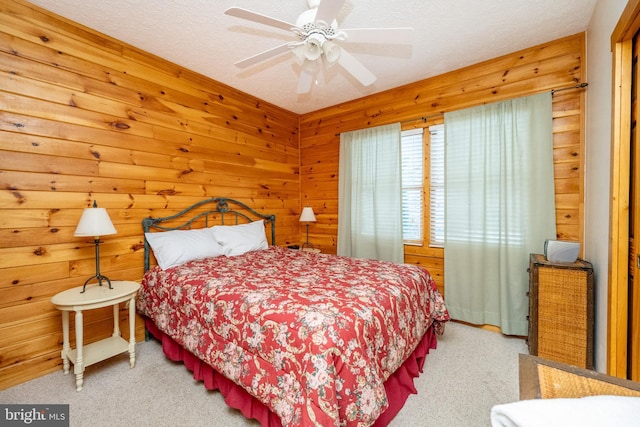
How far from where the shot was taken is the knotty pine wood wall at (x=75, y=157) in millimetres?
2006

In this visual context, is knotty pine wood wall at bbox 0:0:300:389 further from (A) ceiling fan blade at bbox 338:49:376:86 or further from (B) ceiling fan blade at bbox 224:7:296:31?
(A) ceiling fan blade at bbox 338:49:376:86

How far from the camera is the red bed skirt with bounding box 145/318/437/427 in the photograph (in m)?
1.56

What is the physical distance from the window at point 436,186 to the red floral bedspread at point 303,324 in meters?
1.06

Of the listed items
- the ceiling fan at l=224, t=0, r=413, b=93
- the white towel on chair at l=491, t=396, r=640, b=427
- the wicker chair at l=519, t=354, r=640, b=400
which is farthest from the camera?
the ceiling fan at l=224, t=0, r=413, b=93

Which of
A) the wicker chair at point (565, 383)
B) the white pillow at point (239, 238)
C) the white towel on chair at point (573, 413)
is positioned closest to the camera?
the white towel on chair at point (573, 413)

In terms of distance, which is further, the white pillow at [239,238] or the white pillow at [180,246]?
the white pillow at [239,238]

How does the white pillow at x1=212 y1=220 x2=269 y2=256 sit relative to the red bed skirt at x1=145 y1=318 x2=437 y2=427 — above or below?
above

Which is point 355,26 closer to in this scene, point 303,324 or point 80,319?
point 303,324

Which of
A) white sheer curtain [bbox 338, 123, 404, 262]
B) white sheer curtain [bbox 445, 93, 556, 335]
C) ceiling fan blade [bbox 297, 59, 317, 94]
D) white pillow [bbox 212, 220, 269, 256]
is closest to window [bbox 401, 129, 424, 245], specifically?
white sheer curtain [bbox 338, 123, 404, 262]

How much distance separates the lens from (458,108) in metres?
3.05

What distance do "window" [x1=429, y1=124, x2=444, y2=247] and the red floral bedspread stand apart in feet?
3.48

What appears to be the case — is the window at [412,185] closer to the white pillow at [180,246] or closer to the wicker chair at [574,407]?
the white pillow at [180,246]

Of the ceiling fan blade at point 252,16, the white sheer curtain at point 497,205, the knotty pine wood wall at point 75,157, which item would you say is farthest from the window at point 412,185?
the knotty pine wood wall at point 75,157

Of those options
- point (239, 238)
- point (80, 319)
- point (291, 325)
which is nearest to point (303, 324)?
point (291, 325)
